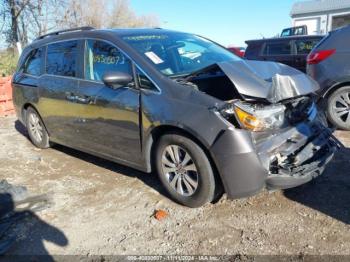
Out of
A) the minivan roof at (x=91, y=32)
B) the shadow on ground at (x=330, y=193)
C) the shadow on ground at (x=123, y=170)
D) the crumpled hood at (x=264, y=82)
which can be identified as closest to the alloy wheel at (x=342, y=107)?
the shadow on ground at (x=330, y=193)

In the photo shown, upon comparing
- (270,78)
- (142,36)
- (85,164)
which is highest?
(142,36)

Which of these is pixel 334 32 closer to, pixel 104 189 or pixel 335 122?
pixel 335 122

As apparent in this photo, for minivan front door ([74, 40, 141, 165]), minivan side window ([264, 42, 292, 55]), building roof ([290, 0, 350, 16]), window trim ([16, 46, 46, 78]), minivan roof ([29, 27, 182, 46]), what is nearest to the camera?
minivan front door ([74, 40, 141, 165])

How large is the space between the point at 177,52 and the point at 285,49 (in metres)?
6.38

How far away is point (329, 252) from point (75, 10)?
27352 millimetres

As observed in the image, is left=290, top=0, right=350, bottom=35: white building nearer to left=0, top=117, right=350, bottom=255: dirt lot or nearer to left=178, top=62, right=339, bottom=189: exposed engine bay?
left=178, top=62, right=339, bottom=189: exposed engine bay

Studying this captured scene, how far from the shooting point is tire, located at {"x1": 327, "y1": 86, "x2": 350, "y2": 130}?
6.16 meters

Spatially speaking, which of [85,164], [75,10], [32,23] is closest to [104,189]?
[85,164]

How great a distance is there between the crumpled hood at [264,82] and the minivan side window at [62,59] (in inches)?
83.4

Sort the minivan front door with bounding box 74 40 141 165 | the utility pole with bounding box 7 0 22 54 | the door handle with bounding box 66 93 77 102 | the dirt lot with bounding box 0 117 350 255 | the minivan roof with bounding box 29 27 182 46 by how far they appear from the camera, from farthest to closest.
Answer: the utility pole with bounding box 7 0 22 54 → the door handle with bounding box 66 93 77 102 → the minivan roof with bounding box 29 27 182 46 → the minivan front door with bounding box 74 40 141 165 → the dirt lot with bounding box 0 117 350 255

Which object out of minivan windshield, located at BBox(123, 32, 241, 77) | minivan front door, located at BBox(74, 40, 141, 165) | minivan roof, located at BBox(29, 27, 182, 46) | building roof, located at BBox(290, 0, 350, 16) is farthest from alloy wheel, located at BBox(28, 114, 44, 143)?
building roof, located at BBox(290, 0, 350, 16)

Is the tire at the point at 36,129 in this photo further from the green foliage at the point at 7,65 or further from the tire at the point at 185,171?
the green foliage at the point at 7,65

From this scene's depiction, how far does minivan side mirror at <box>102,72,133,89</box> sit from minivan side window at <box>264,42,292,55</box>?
23.1 ft

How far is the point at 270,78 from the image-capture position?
4008mm
